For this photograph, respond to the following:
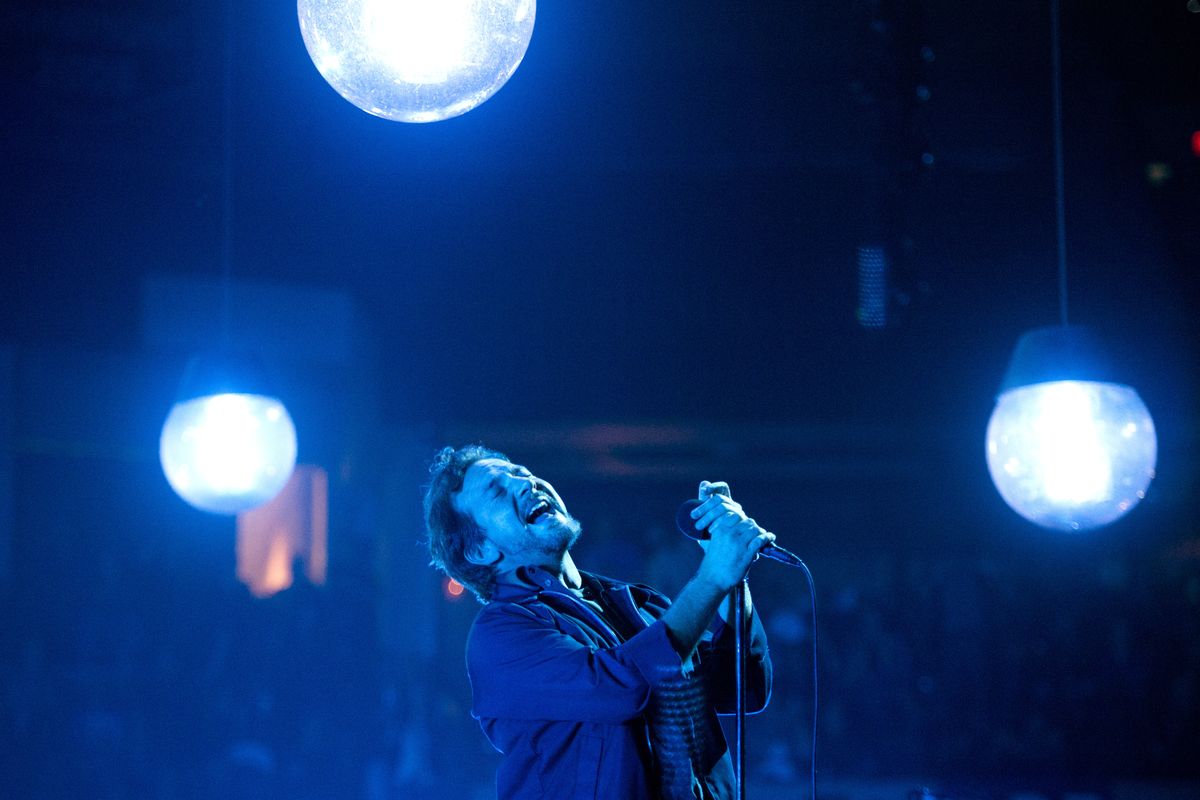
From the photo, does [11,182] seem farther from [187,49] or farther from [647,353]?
[647,353]

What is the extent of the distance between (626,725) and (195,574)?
6.10 m

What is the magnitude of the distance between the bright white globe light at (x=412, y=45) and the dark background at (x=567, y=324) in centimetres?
217

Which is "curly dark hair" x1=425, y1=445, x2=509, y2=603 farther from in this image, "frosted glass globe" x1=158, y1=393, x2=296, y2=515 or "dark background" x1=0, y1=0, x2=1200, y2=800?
"dark background" x1=0, y1=0, x2=1200, y2=800

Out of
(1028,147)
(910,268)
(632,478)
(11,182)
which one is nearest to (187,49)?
(11,182)

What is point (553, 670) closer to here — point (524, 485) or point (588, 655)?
point (588, 655)

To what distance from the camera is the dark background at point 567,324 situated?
4250 mm

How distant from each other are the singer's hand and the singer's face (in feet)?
1.24

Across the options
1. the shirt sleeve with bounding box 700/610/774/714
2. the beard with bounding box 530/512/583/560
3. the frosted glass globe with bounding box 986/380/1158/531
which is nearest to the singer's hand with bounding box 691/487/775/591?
the shirt sleeve with bounding box 700/610/774/714

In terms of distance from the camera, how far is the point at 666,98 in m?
4.85

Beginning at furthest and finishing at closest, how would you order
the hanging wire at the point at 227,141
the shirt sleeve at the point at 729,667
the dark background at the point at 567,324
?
the dark background at the point at 567,324, the hanging wire at the point at 227,141, the shirt sleeve at the point at 729,667

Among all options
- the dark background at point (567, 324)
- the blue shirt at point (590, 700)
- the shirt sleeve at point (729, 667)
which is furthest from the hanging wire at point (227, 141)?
the shirt sleeve at point (729, 667)

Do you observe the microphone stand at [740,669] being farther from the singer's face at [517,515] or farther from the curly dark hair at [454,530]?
the curly dark hair at [454,530]

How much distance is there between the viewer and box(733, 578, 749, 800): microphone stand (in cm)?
158

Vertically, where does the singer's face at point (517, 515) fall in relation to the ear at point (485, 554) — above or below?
above
